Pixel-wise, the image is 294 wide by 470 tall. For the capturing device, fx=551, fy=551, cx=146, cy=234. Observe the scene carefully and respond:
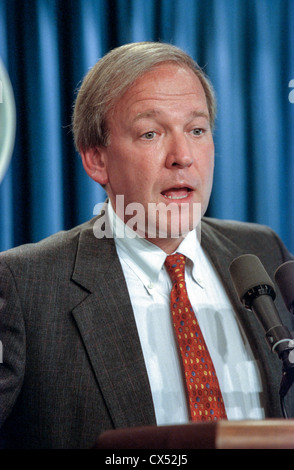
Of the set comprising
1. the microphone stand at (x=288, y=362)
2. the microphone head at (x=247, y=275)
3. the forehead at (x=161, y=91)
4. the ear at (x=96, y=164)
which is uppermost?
the forehead at (x=161, y=91)

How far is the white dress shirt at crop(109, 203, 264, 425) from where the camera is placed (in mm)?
1336

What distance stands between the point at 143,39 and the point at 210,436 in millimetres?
1628

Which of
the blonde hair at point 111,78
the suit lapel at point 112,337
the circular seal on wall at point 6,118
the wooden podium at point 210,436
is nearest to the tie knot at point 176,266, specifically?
the suit lapel at point 112,337

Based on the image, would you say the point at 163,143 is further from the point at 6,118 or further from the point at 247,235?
the point at 6,118

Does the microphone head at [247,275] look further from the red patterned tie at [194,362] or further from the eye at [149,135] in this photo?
the eye at [149,135]

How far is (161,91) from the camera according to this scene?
1.43 meters

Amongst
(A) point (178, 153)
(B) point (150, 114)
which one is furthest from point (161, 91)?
(A) point (178, 153)

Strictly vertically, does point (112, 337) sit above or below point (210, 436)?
below

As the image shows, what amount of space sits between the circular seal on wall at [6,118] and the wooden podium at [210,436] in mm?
1318

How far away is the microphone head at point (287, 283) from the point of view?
1072 mm

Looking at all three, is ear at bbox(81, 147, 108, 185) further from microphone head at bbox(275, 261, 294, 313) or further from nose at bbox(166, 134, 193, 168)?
microphone head at bbox(275, 261, 294, 313)

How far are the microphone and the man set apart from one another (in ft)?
1.03

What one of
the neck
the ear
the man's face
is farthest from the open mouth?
the ear
